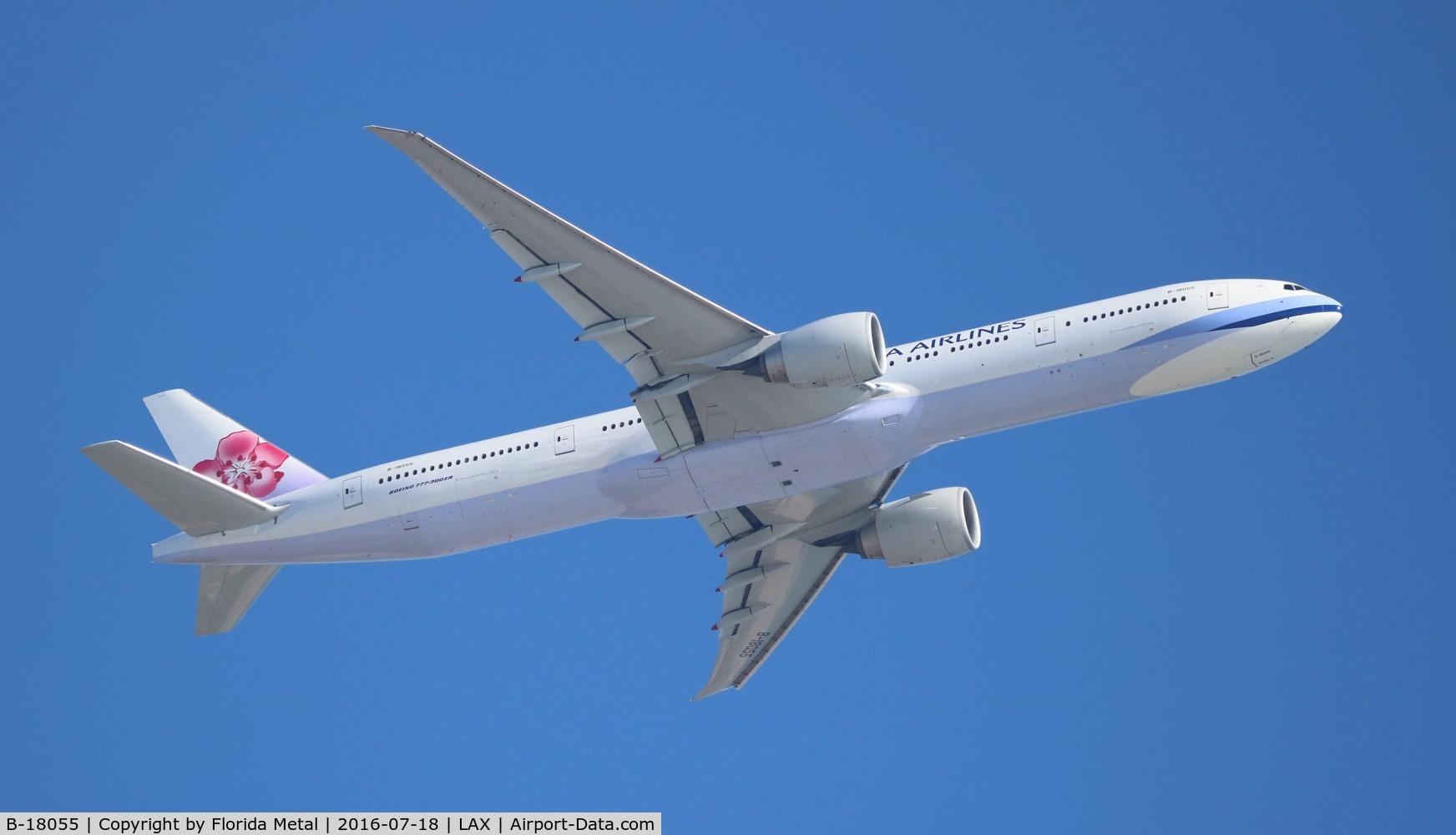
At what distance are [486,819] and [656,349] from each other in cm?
1085

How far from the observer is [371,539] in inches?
1544

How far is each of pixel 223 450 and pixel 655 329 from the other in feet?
47.9

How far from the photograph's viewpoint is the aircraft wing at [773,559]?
42.9 meters

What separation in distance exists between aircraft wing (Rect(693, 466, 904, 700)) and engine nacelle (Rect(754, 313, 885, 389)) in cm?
869

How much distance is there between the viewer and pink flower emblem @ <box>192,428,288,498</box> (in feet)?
137

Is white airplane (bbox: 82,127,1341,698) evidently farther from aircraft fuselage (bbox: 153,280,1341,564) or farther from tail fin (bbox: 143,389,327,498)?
tail fin (bbox: 143,389,327,498)

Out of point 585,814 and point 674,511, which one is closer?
point 585,814

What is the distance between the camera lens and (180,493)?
38.4 m

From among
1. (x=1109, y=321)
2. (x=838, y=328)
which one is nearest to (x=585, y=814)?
(x=838, y=328)

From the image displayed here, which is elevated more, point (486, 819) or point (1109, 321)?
point (1109, 321)

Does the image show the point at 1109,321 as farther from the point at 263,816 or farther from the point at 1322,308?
the point at 263,816

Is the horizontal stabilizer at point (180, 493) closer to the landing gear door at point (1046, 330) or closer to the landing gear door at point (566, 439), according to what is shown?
the landing gear door at point (566, 439)

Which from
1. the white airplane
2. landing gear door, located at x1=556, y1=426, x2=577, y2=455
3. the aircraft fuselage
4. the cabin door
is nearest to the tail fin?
the white airplane

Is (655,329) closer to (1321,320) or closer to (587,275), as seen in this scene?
(587,275)
